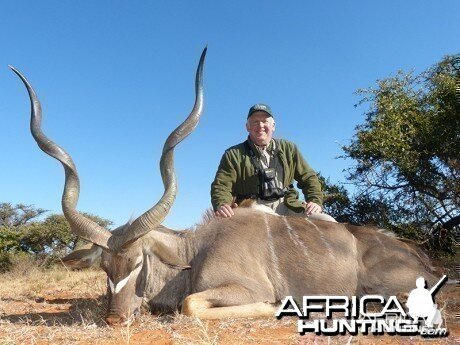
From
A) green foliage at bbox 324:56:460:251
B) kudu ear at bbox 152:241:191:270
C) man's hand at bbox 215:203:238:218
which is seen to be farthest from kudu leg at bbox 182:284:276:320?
green foliage at bbox 324:56:460:251

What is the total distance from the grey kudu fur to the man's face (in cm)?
86

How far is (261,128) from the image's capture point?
490cm

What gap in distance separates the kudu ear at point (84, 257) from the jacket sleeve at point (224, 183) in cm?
113

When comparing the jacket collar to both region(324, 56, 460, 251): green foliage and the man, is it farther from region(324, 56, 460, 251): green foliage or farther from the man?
region(324, 56, 460, 251): green foliage

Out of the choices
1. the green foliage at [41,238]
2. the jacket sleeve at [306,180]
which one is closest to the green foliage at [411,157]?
the jacket sleeve at [306,180]

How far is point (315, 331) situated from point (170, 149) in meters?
1.88

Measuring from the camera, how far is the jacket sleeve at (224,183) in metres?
4.59

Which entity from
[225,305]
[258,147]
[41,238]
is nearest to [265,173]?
[258,147]

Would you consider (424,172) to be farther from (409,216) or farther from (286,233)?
(286,233)

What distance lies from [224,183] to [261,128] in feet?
2.20

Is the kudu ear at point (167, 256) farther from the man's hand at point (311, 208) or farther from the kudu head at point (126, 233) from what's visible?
the man's hand at point (311, 208)

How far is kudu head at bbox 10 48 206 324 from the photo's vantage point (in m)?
3.40

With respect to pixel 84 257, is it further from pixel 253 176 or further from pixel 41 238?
pixel 41 238

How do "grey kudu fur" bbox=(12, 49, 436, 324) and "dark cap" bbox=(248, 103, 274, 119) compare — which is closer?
"grey kudu fur" bbox=(12, 49, 436, 324)
